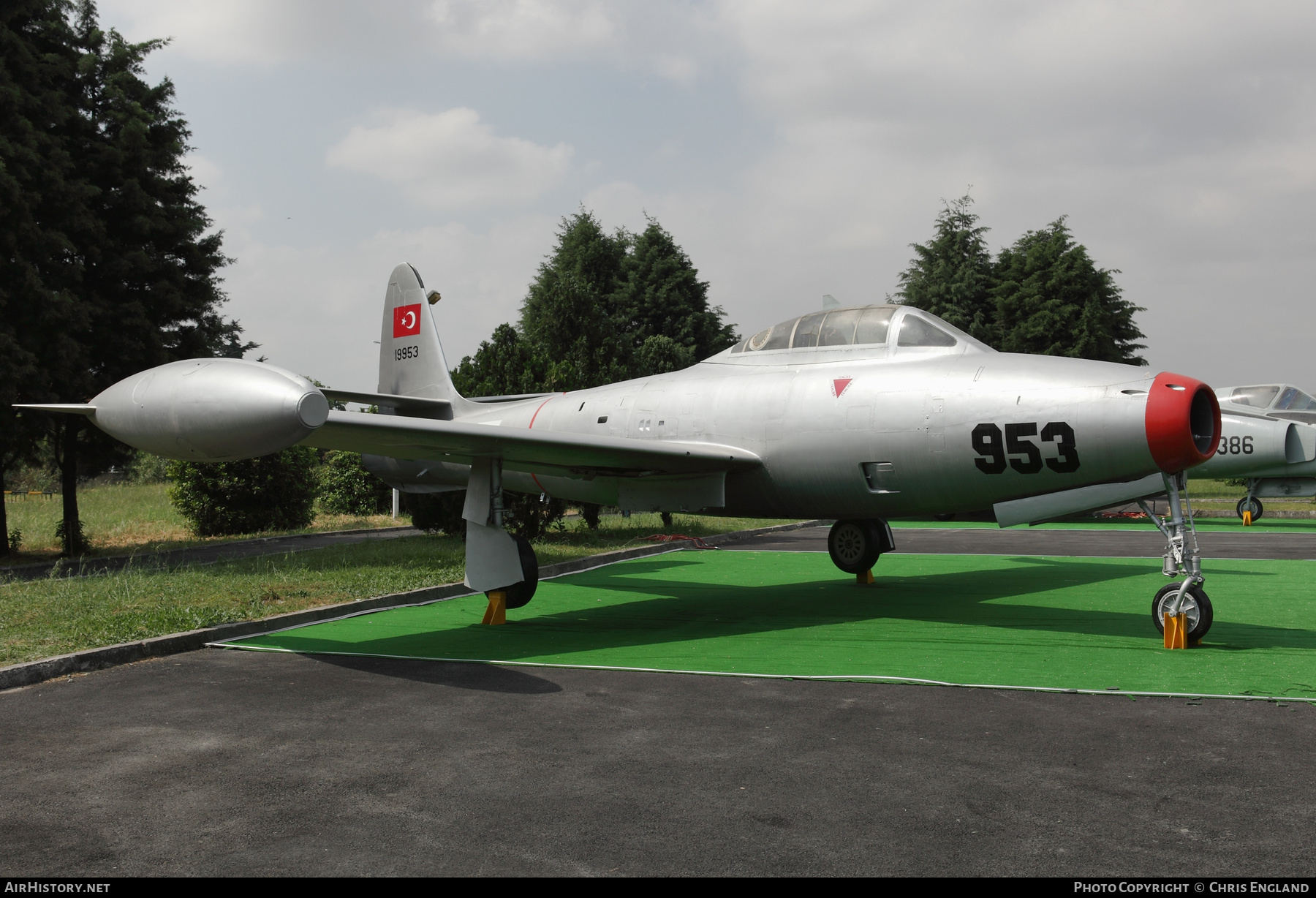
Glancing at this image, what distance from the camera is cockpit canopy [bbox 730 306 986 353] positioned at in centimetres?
880

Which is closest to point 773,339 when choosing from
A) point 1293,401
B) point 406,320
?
point 406,320

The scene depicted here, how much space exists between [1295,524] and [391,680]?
25.0 m

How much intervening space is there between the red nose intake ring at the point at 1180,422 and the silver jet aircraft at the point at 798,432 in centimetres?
2

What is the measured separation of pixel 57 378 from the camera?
14180 millimetres

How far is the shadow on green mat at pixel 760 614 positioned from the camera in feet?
26.4

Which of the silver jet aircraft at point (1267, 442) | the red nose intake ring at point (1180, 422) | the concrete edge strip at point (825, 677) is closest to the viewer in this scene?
the concrete edge strip at point (825, 677)

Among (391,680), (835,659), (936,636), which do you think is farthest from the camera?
(936,636)

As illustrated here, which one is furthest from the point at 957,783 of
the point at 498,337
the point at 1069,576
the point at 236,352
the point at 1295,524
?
the point at 1295,524

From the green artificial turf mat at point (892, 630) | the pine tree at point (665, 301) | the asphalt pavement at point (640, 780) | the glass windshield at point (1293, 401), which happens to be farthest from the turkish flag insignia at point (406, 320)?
the pine tree at point (665, 301)

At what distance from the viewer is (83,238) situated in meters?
15.0

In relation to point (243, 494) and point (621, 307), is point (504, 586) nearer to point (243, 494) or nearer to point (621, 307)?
point (243, 494)

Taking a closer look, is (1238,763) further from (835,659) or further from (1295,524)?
(1295,524)

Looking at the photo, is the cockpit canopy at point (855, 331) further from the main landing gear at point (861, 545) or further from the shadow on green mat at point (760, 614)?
the main landing gear at point (861, 545)

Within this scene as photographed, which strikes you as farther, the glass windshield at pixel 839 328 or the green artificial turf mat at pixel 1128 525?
the green artificial turf mat at pixel 1128 525
